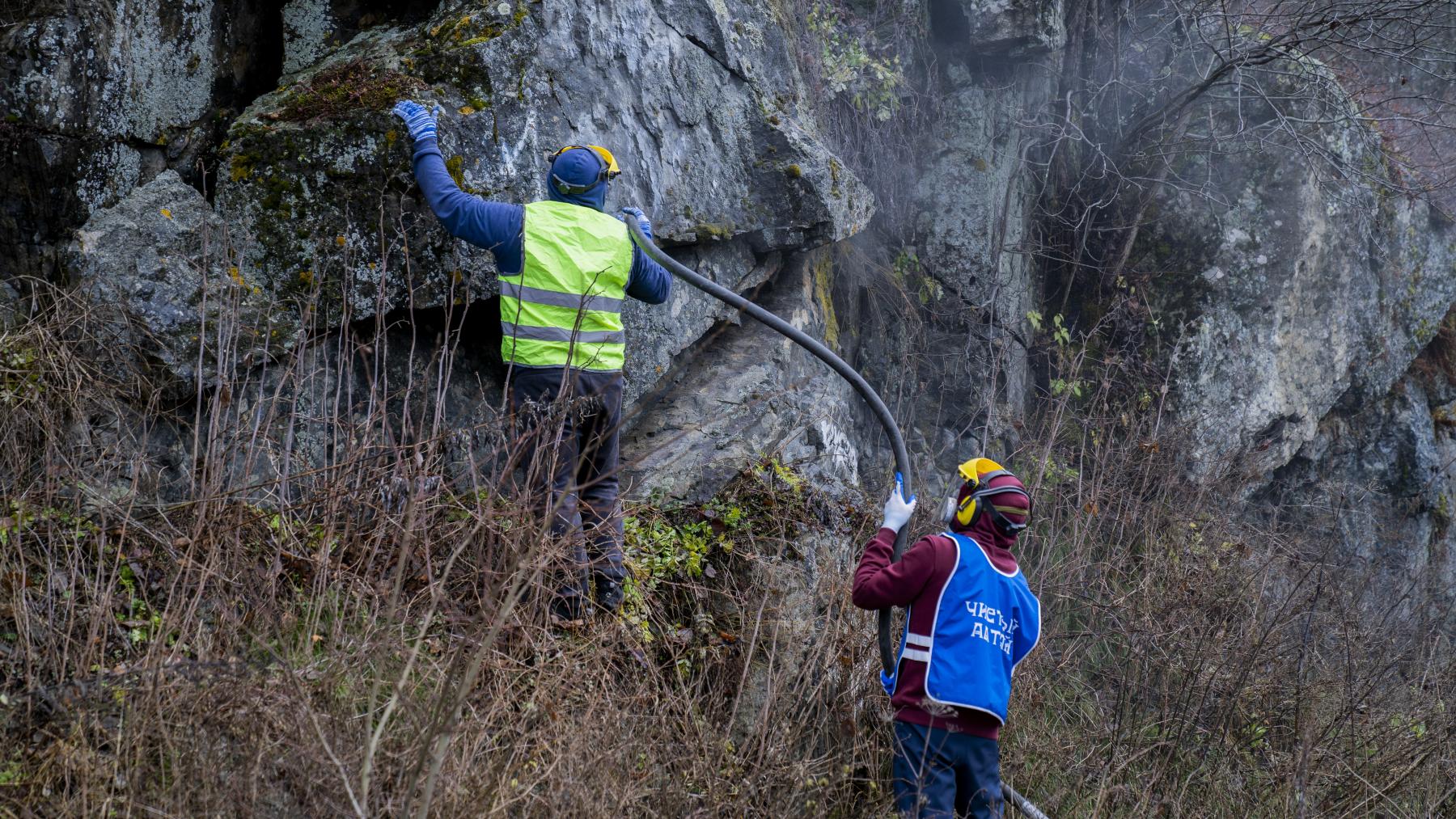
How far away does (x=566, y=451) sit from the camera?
4289mm

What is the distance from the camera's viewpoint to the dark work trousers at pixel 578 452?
158 inches

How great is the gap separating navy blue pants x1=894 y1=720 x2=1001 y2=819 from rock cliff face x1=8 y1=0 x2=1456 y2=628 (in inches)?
63.1

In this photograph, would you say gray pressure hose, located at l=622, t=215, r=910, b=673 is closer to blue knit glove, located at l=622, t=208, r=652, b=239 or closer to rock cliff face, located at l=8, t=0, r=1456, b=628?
blue knit glove, located at l=622, t=208, r=652, b=239

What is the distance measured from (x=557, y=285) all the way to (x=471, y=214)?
46cm

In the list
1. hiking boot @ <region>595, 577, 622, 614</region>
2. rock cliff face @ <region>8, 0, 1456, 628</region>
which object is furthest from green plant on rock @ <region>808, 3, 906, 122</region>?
hiking boot @ <region>595, 577, 622, 614</region>

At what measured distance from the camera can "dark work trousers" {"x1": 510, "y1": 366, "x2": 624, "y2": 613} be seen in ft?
13.2

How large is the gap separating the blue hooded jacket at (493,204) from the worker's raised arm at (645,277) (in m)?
0.30

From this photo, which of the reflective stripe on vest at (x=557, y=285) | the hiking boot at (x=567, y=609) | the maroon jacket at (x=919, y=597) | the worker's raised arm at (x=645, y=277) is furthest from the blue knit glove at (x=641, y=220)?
the maroon jacket at (x=919, y=597)

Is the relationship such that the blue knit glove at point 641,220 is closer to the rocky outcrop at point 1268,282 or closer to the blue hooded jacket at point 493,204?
the blue hooded jacket at point 493,204

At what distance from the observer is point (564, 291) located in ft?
14.4

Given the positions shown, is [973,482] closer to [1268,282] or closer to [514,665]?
[514,665]

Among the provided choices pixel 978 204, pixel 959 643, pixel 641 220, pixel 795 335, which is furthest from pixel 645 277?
pixel 978 204

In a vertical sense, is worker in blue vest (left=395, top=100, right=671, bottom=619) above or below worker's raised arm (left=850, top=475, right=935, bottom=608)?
above

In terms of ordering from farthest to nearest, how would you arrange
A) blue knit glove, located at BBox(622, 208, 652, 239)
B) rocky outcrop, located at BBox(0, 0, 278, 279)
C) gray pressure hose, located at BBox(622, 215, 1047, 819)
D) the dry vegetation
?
1. blue knit glove, located at BBox(622, 208, 652, 239)
2. rocky outcrop, located at BBox(0, 0, 278, 279)
3. gray pressure hose, located at BBox(622, 215, 1047, 819)
4. the dry vegetation
